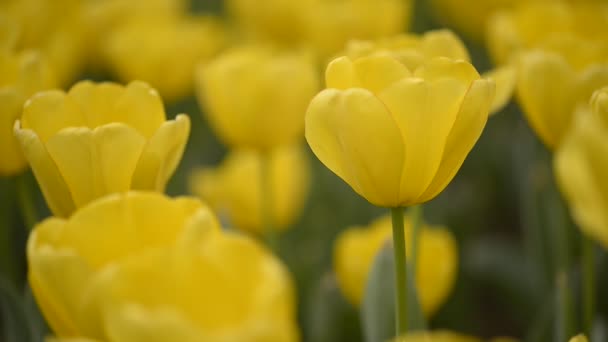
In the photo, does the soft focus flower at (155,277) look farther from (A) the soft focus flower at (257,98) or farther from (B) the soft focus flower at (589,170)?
(A) the soft focus flower at (257,98)

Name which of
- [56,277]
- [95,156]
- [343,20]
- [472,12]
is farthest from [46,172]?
[472,12]

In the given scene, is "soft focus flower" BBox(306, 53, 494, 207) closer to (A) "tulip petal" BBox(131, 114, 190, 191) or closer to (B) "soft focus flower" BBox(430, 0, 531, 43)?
(A) "tulip petal" BBox(131, 114, 190, 191)

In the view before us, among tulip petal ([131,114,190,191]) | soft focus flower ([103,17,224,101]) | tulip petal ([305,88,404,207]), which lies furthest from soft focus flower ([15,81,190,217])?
soft focus flower ([103,17,224,101])

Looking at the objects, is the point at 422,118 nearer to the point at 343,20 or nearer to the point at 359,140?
the point at 359,140

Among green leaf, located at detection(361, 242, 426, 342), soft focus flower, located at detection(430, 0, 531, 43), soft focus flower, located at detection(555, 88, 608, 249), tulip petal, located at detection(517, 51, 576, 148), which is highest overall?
soft focus flower, located at detection(555, 88, 608, 249)

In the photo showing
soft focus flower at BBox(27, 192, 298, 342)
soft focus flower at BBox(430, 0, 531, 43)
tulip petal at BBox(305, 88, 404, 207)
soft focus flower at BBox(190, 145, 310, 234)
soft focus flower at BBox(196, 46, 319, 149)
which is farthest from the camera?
soft focus flower at BBox(430, 0, 531, 43)

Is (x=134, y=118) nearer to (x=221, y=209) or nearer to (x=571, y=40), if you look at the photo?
(x=221, y=209)

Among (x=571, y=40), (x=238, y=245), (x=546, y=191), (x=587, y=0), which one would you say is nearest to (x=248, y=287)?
(x=238, y=245)
